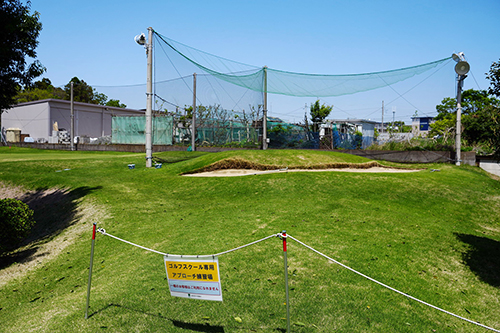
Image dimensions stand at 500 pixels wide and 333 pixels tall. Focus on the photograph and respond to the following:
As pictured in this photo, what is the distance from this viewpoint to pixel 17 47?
10.3m

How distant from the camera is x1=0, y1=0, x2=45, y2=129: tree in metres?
9.04

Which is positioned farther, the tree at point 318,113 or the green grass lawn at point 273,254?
the tree at point 318,113

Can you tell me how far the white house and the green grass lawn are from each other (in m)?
34.2

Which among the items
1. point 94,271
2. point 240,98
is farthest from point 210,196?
point 240,98

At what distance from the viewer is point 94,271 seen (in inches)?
226

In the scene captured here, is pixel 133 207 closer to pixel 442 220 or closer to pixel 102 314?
pixel 102 314

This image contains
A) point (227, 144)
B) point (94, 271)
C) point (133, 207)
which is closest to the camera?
point (94, 271)

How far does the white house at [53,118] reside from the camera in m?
42.6

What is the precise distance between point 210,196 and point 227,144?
37.0 ft

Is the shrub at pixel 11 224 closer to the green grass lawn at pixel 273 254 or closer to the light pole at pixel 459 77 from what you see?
the green grass lawn at pixel 273 254

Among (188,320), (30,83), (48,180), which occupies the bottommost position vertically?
(188,320)

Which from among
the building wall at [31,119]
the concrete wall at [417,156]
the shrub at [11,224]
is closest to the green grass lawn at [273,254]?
the shrub at [11,224]

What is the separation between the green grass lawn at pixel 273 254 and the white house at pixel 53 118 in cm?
3416

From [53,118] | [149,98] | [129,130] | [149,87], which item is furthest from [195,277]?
[53,118]
